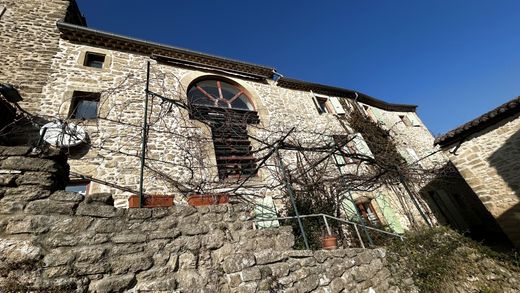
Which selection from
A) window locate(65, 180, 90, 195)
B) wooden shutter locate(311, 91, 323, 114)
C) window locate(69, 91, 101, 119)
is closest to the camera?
window locate(65, 180, 90, 195)

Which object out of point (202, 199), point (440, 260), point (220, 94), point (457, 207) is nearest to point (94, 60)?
point (220, 94)

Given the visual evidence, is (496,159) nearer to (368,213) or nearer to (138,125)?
(368,213)

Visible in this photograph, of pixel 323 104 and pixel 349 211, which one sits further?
pixel 323 104

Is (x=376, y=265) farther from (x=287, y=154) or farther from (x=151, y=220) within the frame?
(x=287, y=154)

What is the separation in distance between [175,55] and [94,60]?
2.66m

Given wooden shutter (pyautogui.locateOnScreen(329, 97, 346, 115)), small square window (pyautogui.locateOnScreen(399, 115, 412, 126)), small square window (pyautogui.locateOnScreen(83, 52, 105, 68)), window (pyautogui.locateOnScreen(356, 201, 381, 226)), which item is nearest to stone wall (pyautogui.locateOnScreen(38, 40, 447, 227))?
small square window (pyautogui.locateOnScreen(83, 52, 105, 68))

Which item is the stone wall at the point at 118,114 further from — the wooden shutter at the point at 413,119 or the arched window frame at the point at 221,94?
the wooden shutter at the point at 413,119

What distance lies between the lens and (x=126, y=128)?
6.48m

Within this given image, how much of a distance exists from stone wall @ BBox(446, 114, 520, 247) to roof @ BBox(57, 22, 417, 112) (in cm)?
708

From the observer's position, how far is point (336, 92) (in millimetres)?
13078

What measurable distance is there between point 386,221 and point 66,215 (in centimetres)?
889

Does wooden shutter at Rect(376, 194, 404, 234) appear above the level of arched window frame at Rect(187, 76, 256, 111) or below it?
below

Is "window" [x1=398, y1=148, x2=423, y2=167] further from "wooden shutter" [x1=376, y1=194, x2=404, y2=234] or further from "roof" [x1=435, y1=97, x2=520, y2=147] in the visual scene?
"roof" [x1=435, y1=97, x2=520, y2=147]

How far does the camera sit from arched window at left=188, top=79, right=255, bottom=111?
9008 mm
